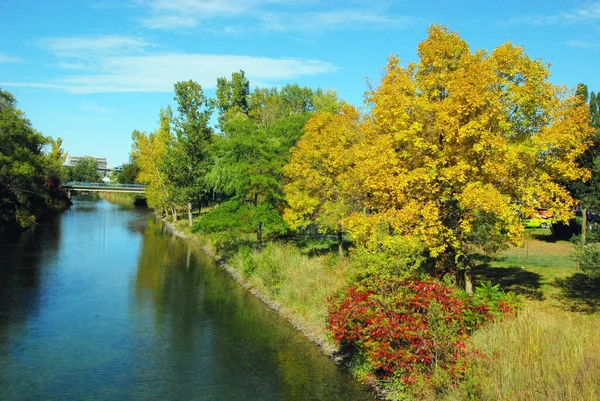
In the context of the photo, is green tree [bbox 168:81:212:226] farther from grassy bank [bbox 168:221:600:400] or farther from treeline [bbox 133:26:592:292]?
treeline [bbox 133:26:592:292]

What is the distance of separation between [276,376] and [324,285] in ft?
24.6

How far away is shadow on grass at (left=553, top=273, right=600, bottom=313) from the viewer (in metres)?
19.0

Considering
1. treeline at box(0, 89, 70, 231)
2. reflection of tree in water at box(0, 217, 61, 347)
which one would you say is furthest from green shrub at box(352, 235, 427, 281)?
treeline at box(0, 89, 70, 231)

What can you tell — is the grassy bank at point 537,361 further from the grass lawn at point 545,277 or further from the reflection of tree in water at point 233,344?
the grass lawn at point 545,277

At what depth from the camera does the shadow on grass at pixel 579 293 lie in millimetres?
19016

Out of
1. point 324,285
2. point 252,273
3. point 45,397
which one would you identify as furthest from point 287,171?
point 45,397

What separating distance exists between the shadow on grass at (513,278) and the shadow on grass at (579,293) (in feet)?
3.22

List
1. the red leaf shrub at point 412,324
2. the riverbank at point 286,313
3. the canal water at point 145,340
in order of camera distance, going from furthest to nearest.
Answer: the riverbank at point 286,313 → the canal water at point 145,340 → the red leaf shrub at point 412,324

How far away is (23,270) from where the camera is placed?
34.4 meters

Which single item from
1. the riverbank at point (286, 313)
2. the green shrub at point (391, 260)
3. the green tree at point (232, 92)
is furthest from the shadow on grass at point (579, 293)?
the green tree at point (232, 92)

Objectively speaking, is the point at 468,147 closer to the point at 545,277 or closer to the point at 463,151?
the point at 463,151

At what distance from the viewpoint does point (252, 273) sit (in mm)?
32625

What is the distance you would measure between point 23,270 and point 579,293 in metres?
34.3

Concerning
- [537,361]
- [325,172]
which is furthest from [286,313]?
[537,361]
